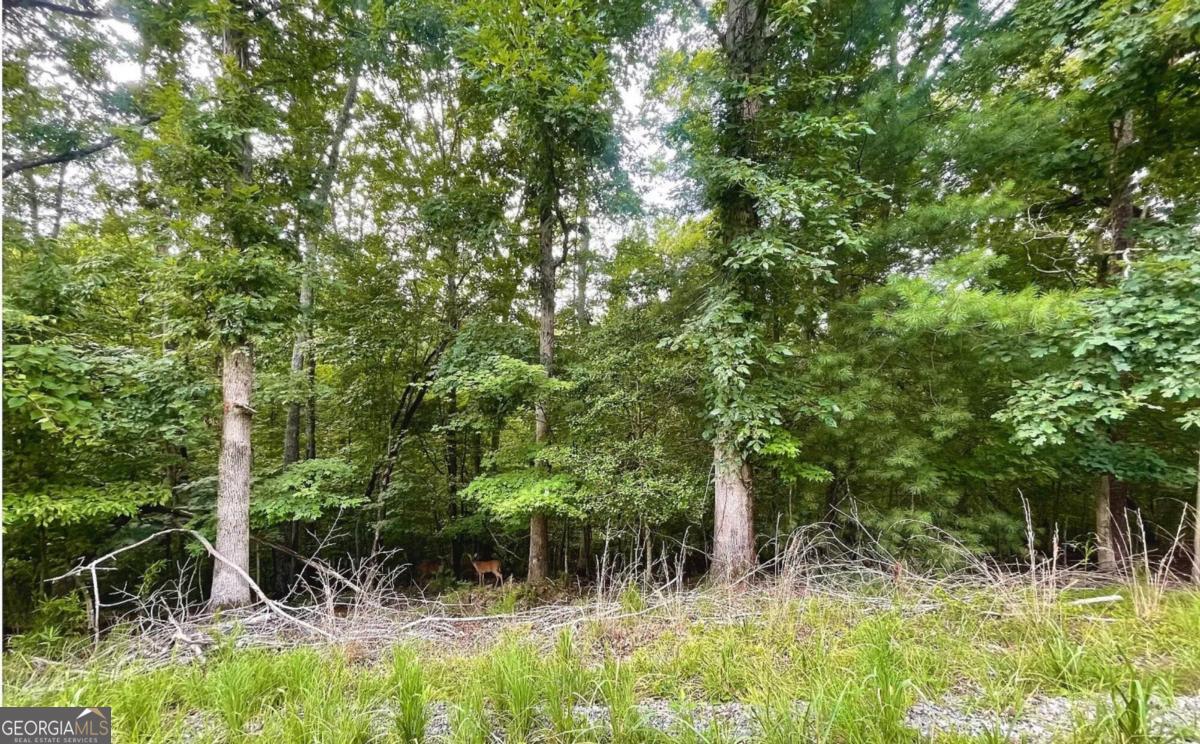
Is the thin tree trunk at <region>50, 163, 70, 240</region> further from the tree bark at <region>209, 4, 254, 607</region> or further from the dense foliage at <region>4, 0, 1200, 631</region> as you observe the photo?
the tree bark at <region>209, 4, 254, 607</region>

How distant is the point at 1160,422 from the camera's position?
397cm

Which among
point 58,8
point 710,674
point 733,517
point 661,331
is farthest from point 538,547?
point 58,8

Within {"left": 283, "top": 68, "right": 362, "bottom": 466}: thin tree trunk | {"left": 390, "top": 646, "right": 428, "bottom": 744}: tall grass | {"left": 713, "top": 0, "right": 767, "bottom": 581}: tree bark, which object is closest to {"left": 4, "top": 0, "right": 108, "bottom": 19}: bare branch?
{"left": 283, "top": 68, "right": 362, "bottom": 466}: thin tree trunk

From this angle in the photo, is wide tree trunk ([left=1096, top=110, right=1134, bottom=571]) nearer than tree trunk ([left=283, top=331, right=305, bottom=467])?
Yes

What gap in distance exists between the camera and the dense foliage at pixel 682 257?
3514 millimetres

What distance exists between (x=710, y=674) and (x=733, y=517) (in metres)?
2.23

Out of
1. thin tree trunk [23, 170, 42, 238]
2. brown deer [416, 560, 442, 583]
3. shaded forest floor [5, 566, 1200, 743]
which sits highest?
thin tree trunk [23, 170, 42, 238]

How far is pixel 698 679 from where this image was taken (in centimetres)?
216

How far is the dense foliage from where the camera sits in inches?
138

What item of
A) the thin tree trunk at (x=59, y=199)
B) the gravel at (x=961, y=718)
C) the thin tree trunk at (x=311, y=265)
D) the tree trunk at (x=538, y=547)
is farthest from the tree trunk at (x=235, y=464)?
the gravel at (x=961, y=718)

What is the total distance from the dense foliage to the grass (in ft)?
4.55

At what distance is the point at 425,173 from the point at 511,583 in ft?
21.1

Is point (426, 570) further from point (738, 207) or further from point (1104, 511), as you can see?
point (1104, 511)

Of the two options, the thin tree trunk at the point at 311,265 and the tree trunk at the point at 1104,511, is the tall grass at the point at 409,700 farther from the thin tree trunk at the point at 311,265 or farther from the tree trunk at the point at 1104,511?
the tree trunk at the point at 1104,511
